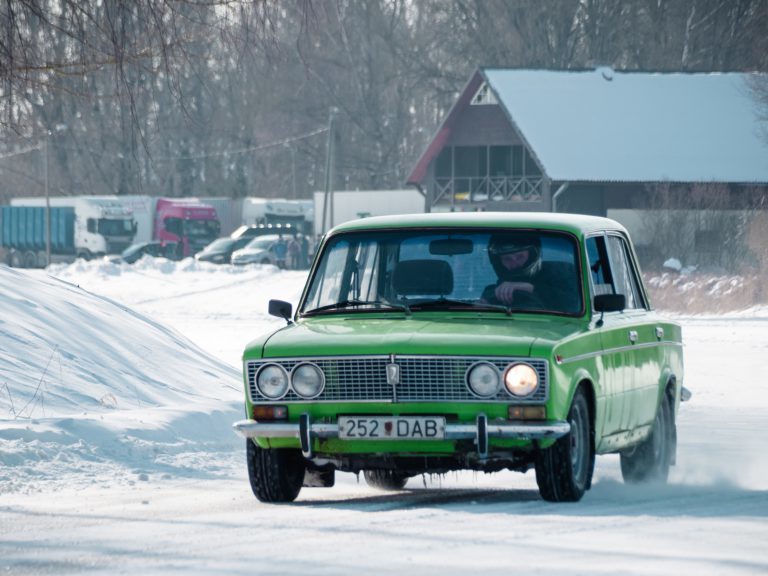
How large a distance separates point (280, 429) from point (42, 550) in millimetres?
1748

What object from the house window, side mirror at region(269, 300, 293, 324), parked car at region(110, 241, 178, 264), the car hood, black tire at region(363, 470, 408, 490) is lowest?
parked car at region(110, 241, 178, 264)

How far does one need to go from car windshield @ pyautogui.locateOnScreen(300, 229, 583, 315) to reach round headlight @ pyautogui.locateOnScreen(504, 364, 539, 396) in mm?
824

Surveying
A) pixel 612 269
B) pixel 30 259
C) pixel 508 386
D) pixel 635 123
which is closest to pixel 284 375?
pixel 508 386

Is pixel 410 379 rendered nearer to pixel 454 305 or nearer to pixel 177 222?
pixel 454 305

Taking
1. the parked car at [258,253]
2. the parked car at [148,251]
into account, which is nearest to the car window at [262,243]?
the parked car at [258,253]

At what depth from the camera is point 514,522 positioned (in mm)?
7961

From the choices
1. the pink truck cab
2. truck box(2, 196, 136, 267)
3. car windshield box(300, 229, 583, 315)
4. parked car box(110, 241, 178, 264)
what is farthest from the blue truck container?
car windshield box(300, 229, 583, 315)

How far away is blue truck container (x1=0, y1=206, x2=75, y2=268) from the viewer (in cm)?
7631

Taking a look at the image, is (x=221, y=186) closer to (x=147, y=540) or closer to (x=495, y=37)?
(x=495, y=37)

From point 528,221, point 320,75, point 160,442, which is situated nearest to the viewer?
point 528,221

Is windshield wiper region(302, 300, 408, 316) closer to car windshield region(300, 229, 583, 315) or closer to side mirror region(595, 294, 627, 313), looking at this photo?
car windshield region(300, 229, 583, 315)

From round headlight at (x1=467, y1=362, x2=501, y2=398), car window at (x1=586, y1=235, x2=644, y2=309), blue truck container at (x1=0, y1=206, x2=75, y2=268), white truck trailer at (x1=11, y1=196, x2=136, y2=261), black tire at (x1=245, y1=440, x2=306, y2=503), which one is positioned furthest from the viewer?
blue truck container at (x1=0, y1=206, x2=75, y2=268)

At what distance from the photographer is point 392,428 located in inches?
333

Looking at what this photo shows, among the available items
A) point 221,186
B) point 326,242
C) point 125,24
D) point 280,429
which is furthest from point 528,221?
point 221,186
